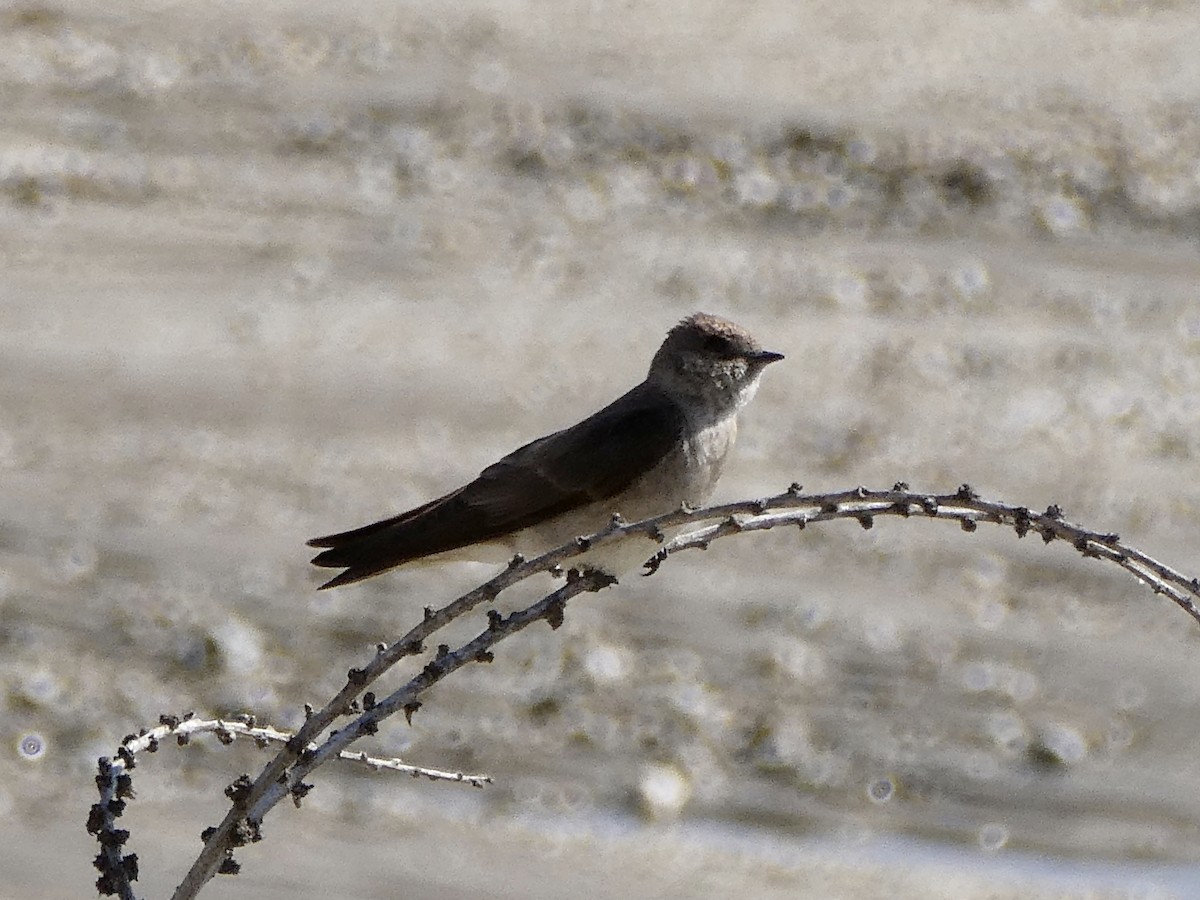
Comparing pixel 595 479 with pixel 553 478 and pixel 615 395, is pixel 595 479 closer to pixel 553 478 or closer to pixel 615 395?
pixel 553 478

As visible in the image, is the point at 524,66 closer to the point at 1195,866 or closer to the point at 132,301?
the point at 132,301

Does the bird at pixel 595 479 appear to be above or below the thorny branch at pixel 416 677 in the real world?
above

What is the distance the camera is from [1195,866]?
7.79m

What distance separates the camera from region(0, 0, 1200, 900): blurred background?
792 centimetres

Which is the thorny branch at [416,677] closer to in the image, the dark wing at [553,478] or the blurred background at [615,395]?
the dark wing at [553,478]

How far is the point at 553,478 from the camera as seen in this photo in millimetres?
5539

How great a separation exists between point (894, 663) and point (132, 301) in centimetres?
467

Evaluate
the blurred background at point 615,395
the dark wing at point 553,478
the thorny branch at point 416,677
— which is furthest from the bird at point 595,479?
the blurred background at point 615,395

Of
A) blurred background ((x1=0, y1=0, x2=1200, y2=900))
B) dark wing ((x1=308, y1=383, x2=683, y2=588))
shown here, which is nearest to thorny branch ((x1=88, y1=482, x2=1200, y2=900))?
dark wing ((x1=308, y1=383, x2=683, y2=588))

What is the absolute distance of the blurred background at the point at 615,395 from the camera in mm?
7922

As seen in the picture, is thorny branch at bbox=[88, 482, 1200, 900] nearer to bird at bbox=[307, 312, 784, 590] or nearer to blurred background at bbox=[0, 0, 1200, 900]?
bird at bbox=[307, 312, 784, 590]

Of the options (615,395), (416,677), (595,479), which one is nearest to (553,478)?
(595,479)

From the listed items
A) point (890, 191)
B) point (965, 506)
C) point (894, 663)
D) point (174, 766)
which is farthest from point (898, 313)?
point (965, 506)

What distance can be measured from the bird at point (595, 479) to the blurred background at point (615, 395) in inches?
90.5
